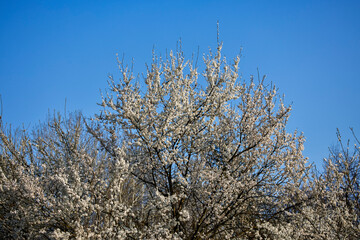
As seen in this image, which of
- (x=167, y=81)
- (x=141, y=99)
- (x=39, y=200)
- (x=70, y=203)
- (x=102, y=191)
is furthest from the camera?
(x=167, y=81)

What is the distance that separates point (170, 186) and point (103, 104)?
8.52ft

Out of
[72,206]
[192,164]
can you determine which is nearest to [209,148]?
[192,164]

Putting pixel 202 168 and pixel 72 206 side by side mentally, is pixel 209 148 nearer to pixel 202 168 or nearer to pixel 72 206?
pixel 202 168

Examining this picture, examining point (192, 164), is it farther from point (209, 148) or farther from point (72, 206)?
point (72, 206)

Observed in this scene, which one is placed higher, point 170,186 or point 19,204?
point 170,186

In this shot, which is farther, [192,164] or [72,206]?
[192,164]

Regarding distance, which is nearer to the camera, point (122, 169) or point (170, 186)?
point (122, 169)

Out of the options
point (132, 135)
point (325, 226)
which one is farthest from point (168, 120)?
point (325, 226)

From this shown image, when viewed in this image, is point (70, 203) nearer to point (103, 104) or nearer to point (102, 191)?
point (102, 191)

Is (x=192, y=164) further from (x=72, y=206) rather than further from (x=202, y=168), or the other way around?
(x=72, y=206)

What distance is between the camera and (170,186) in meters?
6.69

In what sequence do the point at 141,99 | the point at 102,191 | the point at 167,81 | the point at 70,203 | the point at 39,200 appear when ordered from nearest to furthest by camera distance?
the point at 70,203 < the point at 39,200 < the point at 102,191 < the point at 141,99 < the point at 167,81

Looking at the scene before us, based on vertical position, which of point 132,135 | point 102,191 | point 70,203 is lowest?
point 70,203

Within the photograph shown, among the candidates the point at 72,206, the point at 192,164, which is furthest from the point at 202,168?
the point at 72,206
